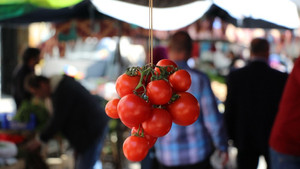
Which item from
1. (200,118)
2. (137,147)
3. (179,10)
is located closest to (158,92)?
(137,147)

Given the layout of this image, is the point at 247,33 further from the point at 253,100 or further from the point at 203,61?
the point at 253,100

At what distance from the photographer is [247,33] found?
10.1m

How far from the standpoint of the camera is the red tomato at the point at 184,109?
48.1 inches

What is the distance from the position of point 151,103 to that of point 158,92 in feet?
0.35

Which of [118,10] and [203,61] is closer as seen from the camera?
[118,10]

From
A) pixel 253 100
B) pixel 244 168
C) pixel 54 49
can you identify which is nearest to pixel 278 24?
pixel 253 100

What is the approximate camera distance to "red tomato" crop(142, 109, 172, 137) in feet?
3.84

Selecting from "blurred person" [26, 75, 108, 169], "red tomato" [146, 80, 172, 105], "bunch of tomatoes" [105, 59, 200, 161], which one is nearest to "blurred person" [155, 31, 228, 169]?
"blurred person" [26, 75, 108, 169]

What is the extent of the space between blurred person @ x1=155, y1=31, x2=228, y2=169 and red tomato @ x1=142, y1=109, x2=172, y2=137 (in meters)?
1.51

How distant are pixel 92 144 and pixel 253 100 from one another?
1766 mm

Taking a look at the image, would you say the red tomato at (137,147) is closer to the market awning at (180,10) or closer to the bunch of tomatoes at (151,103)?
the bunch of tomatoes at (151,103)

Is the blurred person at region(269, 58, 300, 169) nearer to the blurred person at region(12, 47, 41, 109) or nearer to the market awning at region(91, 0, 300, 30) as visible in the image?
the market awning at region(91, 0, 300, 30)

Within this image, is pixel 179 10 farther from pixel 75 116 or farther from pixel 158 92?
pixel 158 92

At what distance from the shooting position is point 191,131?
2.73 meters
